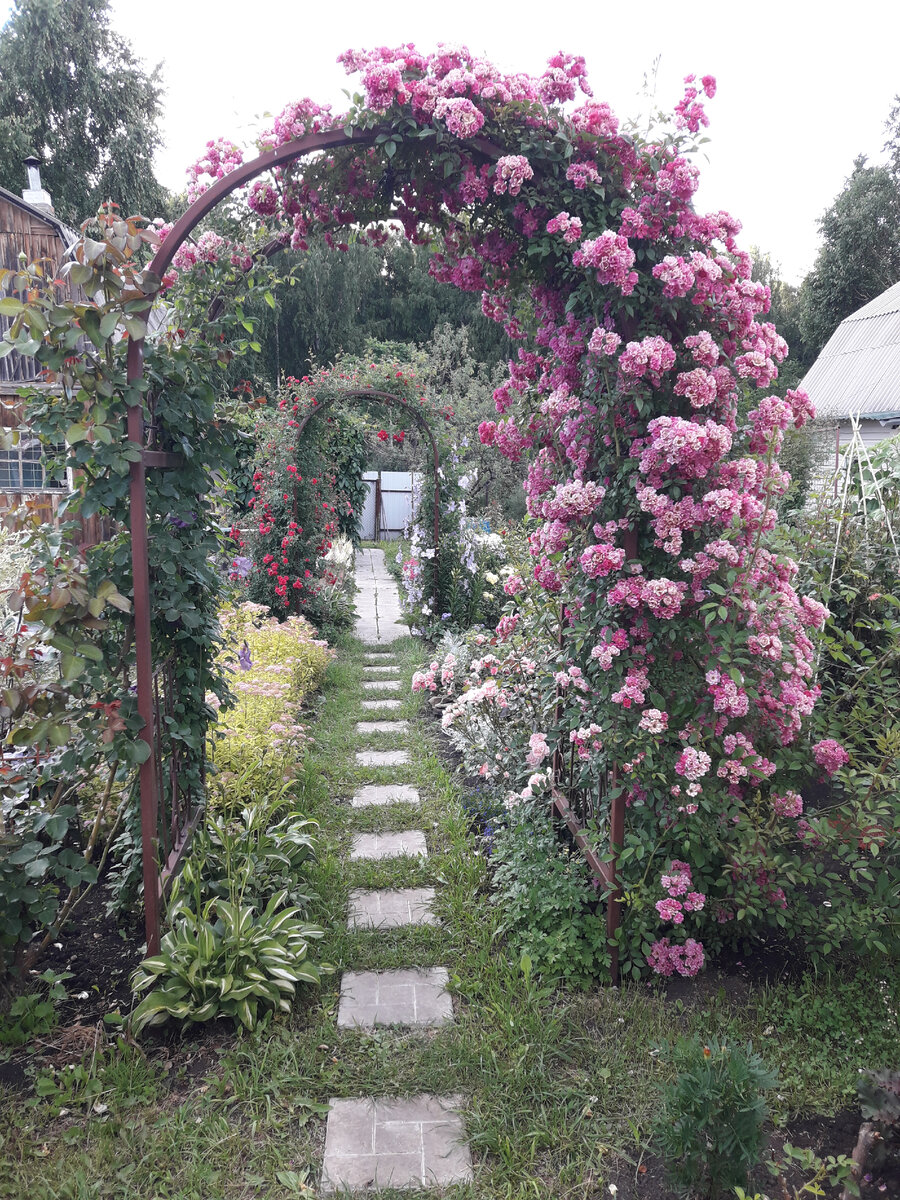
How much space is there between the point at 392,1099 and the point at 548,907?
0.78m

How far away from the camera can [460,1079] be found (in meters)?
2.08

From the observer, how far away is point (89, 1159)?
5.91 feet

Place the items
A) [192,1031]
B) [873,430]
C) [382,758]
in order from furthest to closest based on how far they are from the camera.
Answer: [873,430] < [382,758] < [192,1031]

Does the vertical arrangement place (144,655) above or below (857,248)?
below

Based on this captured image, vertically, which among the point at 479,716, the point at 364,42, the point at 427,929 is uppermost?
the point at 364,42

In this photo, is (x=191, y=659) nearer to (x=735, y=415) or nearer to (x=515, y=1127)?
(x=515, y=1127)

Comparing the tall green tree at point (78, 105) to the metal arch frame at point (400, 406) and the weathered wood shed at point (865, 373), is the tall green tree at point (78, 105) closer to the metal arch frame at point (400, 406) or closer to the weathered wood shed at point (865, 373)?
the metal arch frame at point (400, 406)

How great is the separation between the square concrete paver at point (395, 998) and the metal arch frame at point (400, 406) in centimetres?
506

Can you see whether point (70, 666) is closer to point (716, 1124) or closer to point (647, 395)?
point (647, 395)

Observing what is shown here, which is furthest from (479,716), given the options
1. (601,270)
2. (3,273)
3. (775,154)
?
(775,154)

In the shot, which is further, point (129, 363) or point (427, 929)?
point (427, 929)

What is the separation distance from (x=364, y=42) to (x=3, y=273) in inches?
51.6

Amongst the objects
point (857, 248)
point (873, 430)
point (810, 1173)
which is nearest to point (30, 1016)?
point (810, 1173)

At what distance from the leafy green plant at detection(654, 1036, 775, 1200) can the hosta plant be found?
3.84 feet
